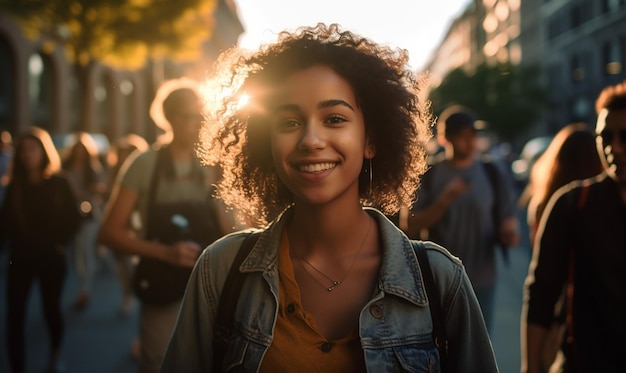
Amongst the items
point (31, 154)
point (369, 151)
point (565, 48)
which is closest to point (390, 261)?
point (369, 151)

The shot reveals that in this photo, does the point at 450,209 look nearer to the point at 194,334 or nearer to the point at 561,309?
the point at 561,309

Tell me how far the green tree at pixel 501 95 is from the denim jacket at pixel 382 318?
54.9 meters

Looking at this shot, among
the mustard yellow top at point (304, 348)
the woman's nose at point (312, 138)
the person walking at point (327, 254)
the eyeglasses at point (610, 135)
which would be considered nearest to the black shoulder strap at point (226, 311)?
the person walking at point (327, 254)

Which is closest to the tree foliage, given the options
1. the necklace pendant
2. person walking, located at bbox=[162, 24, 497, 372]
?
person walking, located at bbox=[162, 24, 497, 372]

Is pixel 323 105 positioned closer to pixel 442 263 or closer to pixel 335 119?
pixel 335 119

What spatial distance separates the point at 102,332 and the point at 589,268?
5.74 meters

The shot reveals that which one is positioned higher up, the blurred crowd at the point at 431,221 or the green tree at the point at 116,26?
the green tree at the point at 116,26

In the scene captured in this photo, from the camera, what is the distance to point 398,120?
2.31 m

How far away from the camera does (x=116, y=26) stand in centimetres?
2100

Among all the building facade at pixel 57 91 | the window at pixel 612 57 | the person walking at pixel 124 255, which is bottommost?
the person walking at pixel 124 255

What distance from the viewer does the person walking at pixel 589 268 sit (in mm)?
2793

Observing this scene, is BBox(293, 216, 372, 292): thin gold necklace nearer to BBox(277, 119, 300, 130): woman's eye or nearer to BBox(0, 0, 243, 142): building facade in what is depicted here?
BBox(277, 119, 300, 130): woman's eye

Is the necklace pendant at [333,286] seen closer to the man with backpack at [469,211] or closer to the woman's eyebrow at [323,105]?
the woman's eyebrow at [323,105]

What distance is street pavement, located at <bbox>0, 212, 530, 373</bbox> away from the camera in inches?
249
